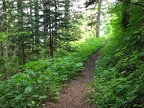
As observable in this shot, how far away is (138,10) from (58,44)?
8.16 metres

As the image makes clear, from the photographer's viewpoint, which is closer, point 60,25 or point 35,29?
point 60,25

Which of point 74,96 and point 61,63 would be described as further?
point 61,63

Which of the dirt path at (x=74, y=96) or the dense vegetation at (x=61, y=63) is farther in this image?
the dirt path at (x=74, y=96)

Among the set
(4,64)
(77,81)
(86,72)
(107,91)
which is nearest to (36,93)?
(107,91)

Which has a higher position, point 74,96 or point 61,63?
point 61,63

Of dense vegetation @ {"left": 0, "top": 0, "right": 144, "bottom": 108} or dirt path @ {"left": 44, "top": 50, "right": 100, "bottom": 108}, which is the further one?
dirt path @ {"left": 44, "top": 50, "right": 100, "bottom": 108}

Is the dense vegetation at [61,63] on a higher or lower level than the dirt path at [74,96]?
higher

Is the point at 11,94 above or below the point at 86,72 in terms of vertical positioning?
above

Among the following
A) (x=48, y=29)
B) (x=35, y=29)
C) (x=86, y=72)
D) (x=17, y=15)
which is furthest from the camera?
(x=35, y=29)

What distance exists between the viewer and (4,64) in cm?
1357

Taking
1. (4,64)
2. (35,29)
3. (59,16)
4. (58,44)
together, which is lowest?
(4,64)

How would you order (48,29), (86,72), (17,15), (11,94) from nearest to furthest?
(11,94)
(86,72)
(17,15)
(48,29)

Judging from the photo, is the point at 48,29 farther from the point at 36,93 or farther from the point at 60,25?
the point at 36,93

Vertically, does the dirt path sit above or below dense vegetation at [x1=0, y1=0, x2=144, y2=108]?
below
